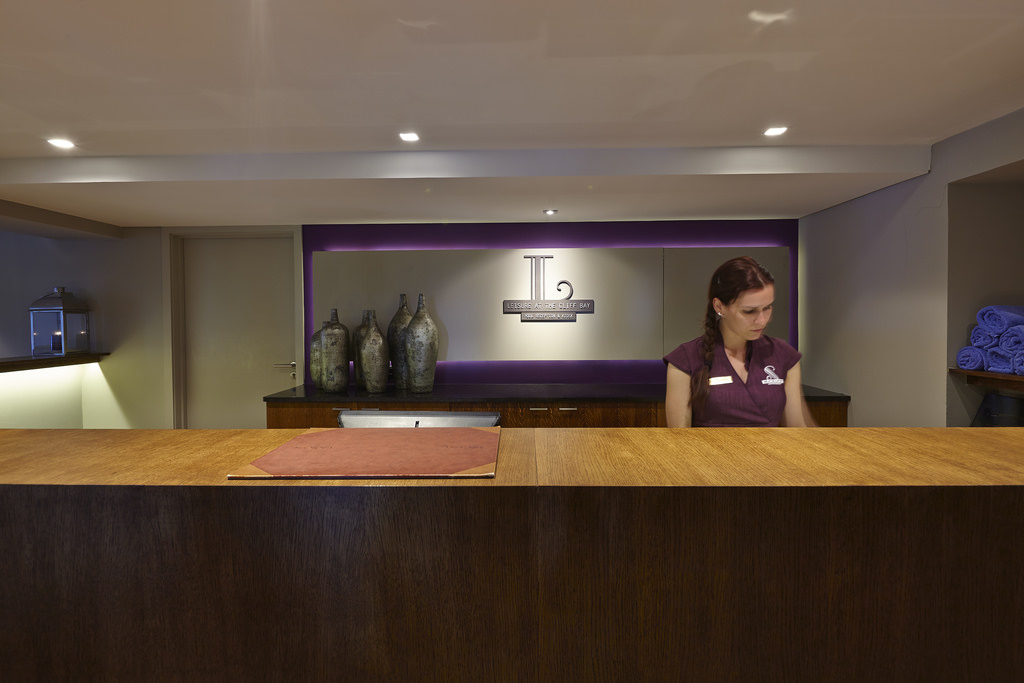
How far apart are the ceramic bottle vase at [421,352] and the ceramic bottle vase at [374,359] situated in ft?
0.66

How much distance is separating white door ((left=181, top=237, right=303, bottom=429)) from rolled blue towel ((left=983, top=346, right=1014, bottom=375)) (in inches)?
183

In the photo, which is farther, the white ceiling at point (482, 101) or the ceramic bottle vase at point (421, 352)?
Answer: the ceramic bottle vase at point (421, 352)

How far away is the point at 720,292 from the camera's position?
2.25m

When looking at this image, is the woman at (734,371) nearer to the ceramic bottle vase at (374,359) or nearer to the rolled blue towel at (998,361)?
the rolled blue towel at (998,361)

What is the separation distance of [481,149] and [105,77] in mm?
1659

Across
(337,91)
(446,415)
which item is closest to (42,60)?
(337,91)

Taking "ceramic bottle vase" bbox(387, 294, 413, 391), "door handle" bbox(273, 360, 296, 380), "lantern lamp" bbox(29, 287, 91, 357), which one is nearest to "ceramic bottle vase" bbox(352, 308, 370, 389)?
"ceramic bottle vase" bbox(387, 294, 413, 391)

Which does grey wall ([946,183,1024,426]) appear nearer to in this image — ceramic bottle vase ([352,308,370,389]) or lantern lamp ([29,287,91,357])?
ceramic bottle vase ([352,308,370,389])

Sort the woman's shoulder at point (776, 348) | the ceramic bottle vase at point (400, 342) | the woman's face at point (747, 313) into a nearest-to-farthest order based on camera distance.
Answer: the woman's face at point (747, 313) → the woman's shoulder at point (776, 348) → the ceramic bottle vase at point (400, 342)

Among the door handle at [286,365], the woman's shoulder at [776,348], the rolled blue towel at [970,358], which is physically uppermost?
the woman's shoulder at [776,348]

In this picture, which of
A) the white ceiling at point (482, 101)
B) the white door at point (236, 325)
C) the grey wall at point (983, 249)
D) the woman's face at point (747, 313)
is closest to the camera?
the white ceiling at point (482, 101)

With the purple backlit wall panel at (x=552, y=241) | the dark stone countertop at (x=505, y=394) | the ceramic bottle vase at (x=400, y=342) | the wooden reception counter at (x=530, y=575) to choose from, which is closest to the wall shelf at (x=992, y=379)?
the dark stone countertop at (x=505, y=394)

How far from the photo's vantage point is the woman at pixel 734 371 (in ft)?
7.23

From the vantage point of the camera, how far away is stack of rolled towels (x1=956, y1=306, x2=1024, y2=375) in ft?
8.53
